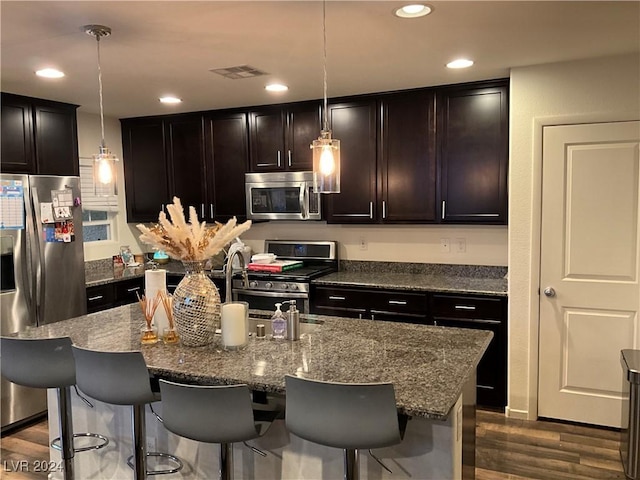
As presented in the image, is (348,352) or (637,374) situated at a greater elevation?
(348,352)

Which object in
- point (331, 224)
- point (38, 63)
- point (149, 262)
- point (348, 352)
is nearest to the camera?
point (348, 352)

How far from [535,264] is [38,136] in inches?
147

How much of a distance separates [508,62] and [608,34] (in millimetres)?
626

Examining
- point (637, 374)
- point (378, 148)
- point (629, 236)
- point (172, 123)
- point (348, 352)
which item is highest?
point (172, 123)

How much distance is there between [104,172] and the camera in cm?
260

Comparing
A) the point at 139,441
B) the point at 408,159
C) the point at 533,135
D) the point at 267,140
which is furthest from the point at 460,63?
the point at 139,441

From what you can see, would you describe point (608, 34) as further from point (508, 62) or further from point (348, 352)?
point (348, 352)

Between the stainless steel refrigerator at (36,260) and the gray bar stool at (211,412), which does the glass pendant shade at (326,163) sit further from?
the stainless steel refrigerator at (36,260)

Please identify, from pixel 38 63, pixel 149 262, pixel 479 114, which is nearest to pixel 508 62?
pixel 479 114

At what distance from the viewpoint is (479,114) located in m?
3.81

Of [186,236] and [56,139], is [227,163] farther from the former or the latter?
[186,236]

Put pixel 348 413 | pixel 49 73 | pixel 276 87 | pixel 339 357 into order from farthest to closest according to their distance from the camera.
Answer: pixel 276 87 < pixel 49 73 < pixel 339 357 < pixel 348 413

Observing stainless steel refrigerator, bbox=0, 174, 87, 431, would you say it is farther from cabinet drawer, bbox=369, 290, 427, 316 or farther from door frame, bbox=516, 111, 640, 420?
door frame, bbox=516, 111, 640, 420

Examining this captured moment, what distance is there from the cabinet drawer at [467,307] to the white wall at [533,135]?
10 centimetres
